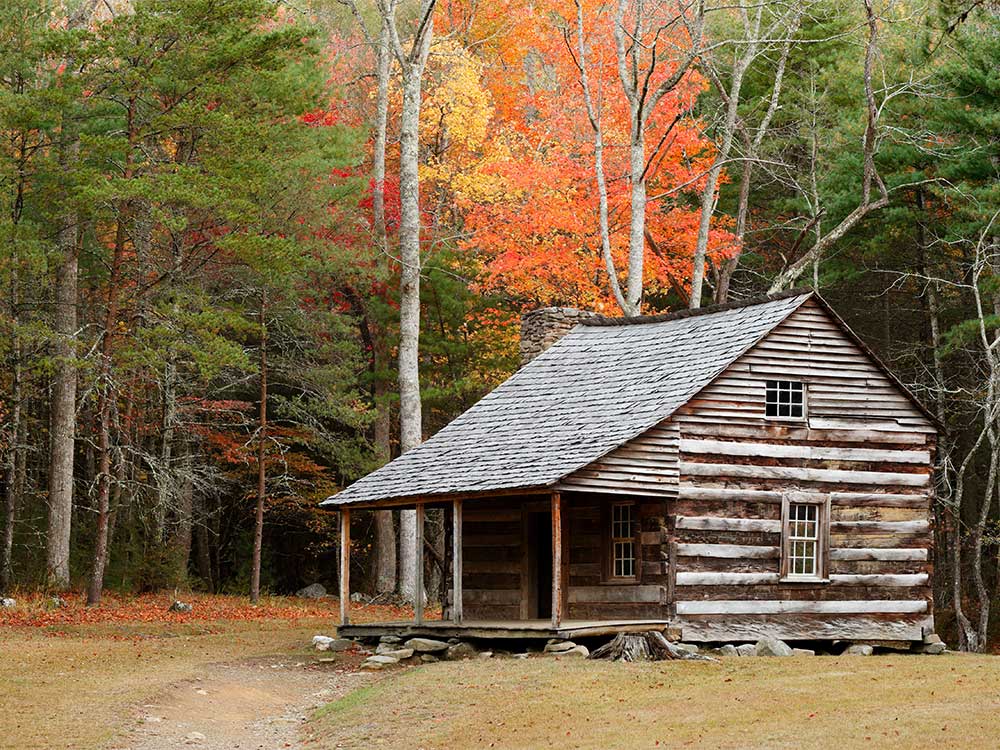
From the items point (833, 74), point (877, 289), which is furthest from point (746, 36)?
point (877, 289)

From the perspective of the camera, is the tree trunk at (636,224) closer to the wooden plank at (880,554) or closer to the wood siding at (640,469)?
the wooden plank at (880,554)

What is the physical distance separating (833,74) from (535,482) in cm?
2162

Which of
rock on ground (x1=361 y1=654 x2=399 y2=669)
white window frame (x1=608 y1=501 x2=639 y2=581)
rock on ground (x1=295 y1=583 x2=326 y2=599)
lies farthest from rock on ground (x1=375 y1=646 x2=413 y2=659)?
rock on ground (x1=295 y1=583 x2=326 y2=599)

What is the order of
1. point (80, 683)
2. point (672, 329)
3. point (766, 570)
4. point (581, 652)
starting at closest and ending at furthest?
point (80, 683) < point (581, 652) < point (766, 570) < point (672, 329)

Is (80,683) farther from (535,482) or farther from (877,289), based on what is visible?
(877,289)

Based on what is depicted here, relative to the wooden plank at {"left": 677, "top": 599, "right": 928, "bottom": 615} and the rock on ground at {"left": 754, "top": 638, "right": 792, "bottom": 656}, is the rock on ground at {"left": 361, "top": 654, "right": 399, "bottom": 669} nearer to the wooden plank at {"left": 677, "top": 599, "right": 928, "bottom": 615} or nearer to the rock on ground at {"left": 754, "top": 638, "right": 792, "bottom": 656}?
the wooden plank at {"left": 677, "top": 599, "right": 928, "bottom": 615}

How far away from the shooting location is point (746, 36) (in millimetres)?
36531

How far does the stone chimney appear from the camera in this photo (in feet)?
99.8

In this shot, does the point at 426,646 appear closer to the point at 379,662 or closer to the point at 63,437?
the point at 379,662

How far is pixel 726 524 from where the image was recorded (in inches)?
920

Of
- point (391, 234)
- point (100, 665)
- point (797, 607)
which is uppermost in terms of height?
point (391, 234)

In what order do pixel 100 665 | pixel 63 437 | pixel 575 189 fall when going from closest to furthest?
pixel 100 665 → pixel 63 437 → pixel 575 189

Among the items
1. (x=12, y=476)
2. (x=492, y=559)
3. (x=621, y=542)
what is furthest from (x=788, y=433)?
(x=12, y=476)

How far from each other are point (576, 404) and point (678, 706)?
31.9 ft
